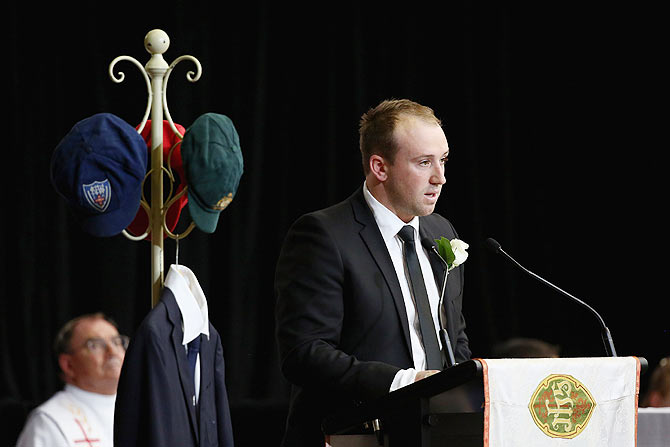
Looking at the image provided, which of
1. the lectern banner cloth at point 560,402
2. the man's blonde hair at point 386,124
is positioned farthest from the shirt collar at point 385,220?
the lectern banner cloth at point 560,402

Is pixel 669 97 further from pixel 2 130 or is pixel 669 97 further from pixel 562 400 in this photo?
pixel 562 400

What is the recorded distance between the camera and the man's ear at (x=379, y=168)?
282 cm

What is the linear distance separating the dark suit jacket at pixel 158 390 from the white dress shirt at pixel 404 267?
0.60m

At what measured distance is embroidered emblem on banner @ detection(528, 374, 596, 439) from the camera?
2.07 meters

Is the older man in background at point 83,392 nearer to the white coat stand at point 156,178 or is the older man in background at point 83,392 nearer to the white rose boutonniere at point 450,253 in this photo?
the white coat stand at point 156,178

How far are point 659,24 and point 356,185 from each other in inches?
73.8

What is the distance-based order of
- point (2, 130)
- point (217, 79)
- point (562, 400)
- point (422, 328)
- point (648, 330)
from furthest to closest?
point (648, 330)
point (217, 79)
point (2, 130)
point (422, 328)
point (562, 400)

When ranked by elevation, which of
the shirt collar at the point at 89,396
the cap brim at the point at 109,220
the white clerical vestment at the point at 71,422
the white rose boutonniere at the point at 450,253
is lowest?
the white clerical vestment at the point at 71,422

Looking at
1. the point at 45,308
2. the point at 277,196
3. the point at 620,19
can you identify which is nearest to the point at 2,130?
the point at 45,308

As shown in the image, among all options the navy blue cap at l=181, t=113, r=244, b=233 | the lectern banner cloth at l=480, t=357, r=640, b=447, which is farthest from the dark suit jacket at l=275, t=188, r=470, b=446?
the lectern banner cloth at l=480, t=357, r=640, b=447

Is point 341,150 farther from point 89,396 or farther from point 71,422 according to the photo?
point 71,422

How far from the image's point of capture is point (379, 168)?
282 centimetres

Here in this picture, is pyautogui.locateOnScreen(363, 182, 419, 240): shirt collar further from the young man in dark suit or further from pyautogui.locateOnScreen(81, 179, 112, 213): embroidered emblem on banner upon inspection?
pyautogui.locateOnScreen(81, 179, 112, 213): embroidered emblem on banner

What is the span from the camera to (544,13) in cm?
570
